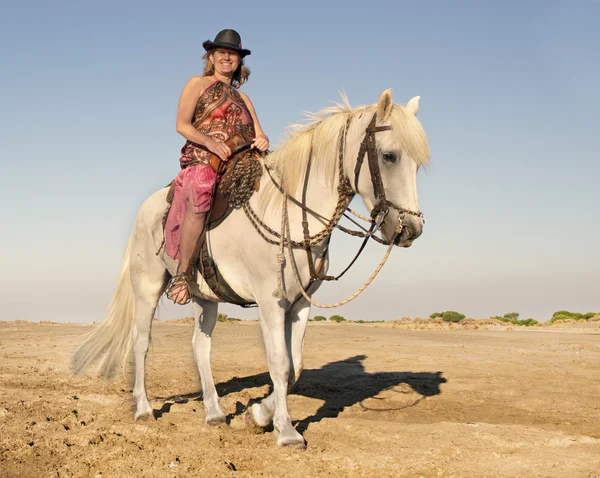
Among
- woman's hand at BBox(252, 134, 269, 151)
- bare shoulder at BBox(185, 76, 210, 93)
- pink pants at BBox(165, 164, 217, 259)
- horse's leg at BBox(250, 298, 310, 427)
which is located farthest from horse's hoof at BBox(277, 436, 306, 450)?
bare shoulder at BBox(185, 76, 210, 93)

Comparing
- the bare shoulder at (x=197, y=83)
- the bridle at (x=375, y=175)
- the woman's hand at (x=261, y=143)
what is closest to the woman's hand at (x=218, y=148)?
the woman's hand at (x=261, y=143)

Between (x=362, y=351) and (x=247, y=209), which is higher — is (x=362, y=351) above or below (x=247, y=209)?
below

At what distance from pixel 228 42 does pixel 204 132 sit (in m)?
0.95

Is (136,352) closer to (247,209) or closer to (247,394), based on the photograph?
(247,394)

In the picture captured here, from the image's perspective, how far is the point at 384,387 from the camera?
8.80 metres

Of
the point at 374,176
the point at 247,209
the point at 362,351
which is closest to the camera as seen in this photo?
the point at 374,176

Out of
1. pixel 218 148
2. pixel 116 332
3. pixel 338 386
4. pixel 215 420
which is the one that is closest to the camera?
pixel 218 148

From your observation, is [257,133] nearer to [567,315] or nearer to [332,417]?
[332,417]

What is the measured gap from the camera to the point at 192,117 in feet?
19.6

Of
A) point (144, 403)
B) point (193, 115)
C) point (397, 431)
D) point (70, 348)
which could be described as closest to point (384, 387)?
point (397, 431)

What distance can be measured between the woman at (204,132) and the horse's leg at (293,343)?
1.04 m

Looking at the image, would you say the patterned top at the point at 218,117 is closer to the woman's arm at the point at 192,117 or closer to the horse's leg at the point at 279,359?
the woman's arm at the point at 192,117

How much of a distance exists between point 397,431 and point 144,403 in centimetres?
271

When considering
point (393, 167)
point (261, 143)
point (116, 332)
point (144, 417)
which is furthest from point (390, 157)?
point (116, 332)
